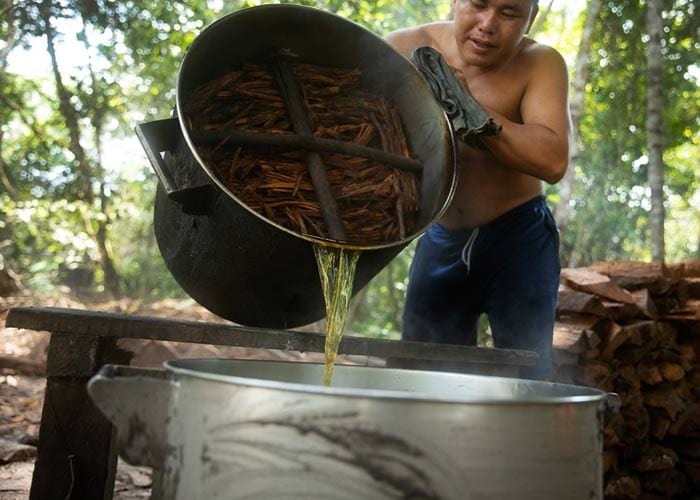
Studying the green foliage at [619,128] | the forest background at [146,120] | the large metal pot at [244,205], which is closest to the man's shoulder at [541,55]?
the large metal pot at [244,205]

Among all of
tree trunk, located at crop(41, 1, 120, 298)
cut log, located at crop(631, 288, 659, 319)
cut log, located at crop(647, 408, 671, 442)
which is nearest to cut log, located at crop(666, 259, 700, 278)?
cut log, located at crop(631, 288, 659, 319)

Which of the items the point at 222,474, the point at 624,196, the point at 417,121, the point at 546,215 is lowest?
the point at 222,474

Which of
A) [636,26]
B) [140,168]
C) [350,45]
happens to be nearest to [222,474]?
[350,45]

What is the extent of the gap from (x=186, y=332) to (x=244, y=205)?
368 mm

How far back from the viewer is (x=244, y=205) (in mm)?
1396

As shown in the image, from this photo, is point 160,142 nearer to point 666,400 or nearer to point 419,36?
point 419,36

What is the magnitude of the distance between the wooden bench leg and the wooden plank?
4 cm

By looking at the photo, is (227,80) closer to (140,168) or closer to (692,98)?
(140,168)

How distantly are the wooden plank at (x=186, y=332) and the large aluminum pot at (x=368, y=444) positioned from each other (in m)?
0.65

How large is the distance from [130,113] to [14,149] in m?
1.60

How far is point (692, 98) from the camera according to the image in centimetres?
920

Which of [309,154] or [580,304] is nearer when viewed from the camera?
[309,154]

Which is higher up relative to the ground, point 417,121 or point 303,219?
point 417,121

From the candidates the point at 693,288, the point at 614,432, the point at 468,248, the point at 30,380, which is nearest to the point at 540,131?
the point at 468,248
